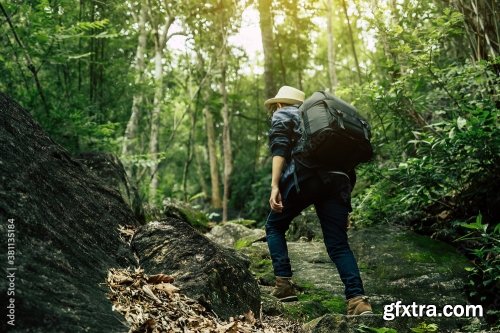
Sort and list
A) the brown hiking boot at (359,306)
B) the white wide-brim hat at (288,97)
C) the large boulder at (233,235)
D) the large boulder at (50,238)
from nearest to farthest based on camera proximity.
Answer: the large boulder at (50,238) → the brown hiking boot at (359,306) → the white wide-brim hat at (288,97) → the large boulder at (233,235)

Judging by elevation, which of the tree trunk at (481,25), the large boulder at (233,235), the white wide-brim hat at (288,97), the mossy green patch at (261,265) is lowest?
the mossy green patch at (261,265)

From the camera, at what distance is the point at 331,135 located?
410 centimetres

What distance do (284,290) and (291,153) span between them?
1.38 meters

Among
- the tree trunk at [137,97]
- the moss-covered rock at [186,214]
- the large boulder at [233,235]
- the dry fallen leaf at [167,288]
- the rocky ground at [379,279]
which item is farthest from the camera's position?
the tree trunk at [137,97]

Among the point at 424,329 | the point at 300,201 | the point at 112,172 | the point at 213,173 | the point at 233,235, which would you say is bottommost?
the point at 424,329

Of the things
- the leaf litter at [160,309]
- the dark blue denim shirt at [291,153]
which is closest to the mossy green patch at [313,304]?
the leaf litter at [160,309]

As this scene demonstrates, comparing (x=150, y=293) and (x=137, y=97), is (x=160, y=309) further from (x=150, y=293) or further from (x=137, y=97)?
(x=137, y=97)

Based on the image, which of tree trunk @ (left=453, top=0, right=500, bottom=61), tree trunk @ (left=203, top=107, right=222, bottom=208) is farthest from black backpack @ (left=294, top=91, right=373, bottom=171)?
tree trunk @ (left=203, top=107, right=222, bottom=208)

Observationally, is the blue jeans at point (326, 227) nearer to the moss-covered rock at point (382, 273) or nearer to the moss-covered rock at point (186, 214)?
the moss-covered rock at point (382, 273)

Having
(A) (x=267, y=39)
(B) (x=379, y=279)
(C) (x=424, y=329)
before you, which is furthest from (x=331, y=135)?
(A) (x=267, y=39)

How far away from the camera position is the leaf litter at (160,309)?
8.42 feet

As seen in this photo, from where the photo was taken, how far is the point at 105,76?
388 inches

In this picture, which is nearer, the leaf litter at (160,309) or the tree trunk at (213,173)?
the leaf litter at (160,309)

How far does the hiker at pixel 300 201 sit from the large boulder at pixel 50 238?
5.07ft
